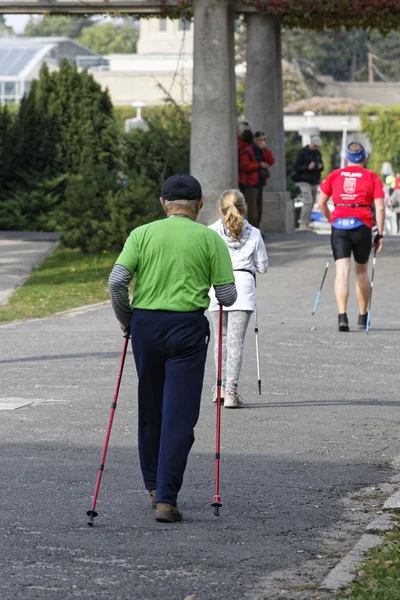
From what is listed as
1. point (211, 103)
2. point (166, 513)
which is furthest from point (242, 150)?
point (166, 513)

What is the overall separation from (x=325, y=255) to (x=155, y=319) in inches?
621

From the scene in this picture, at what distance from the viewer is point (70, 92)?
29.8 meters

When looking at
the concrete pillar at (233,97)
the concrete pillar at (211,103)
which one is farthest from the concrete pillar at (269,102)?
the concrete pillar at (211,103)

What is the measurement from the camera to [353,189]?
15.0 m

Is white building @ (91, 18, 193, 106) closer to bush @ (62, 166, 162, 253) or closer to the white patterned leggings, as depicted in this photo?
bush @ (62, 166, 162, 253)

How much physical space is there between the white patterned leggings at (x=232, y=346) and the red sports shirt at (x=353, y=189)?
443cm

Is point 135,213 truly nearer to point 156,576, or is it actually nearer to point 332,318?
point 332,318

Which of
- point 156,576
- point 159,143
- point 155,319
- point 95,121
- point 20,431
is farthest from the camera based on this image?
point 95,121

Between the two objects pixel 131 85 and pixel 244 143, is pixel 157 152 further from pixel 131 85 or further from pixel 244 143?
pixel 131 85

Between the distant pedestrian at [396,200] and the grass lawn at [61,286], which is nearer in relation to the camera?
the grass lawn at [61,286]

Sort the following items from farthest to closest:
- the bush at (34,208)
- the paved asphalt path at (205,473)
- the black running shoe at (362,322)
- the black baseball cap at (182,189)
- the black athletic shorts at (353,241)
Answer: the bush at (34,208), the black running shoe at (362,322), the black athletic shorts at (353,241), the black baseball cap at (182,189), the paved asphalt path at (205,473)

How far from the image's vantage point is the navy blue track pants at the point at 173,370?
22.6 ft

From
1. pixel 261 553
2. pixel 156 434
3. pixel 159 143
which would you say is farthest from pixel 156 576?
pixel 159 143

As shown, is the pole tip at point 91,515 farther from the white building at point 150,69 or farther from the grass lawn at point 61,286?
the white building at point 150,69
